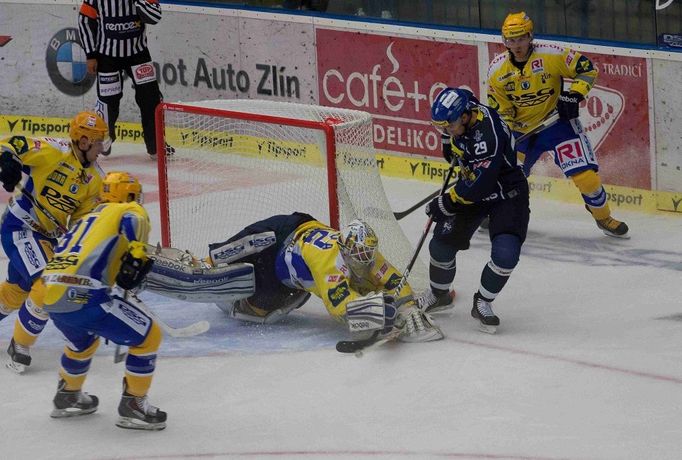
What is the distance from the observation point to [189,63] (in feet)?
32.3

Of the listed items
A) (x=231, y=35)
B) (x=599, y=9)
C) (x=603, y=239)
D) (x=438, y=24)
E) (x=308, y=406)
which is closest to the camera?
(x=308, y=406)

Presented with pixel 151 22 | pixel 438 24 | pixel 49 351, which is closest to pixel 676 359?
pixel 49 351

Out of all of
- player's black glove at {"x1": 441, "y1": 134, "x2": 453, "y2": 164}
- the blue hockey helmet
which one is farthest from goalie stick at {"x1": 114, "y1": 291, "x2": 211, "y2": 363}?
player's black glove at {"x1": 441, "y1": 134, "x2": 453, "y2": 164}

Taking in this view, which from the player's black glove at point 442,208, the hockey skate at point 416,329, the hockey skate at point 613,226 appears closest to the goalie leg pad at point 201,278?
the hockey skate at point 416,329

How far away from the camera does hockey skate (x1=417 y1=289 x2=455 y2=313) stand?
6316mm

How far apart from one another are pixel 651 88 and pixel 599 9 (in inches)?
22.4

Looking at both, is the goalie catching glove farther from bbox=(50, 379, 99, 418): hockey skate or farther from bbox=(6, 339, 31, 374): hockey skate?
bbox=(6, 339, 31, 374): hockey skate

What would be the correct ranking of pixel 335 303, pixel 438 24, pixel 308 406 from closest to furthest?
pixel 308 406 → pixel 335 303 → pixel 438 24

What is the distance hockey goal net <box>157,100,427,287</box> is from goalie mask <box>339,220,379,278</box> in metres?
0.63

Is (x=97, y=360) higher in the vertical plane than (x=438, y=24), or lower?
lower

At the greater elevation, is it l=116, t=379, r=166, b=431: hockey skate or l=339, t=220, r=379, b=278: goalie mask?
l=339, t=220, r=379, b=278: goalie mask

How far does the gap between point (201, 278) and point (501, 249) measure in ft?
4.22

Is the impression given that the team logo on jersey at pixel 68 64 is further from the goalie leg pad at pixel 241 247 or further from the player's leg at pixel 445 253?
the player's leg at pixel 445 253

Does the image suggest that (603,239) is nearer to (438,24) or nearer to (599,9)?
(599,9)
